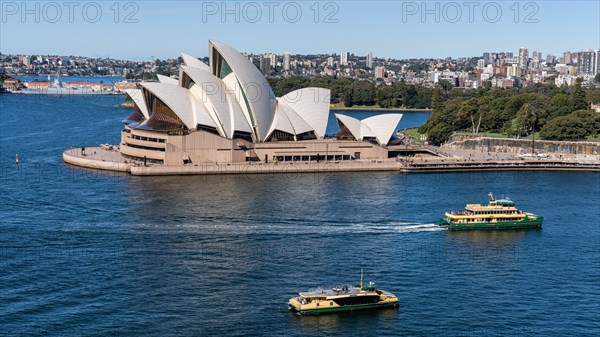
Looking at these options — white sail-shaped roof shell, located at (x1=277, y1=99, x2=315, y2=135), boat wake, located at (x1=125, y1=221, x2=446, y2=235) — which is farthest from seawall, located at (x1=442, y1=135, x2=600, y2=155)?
boat wake, located at (x1=125, y1=221, x2=446, y2=235)

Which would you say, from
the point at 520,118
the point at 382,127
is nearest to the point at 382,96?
the point at 520,118

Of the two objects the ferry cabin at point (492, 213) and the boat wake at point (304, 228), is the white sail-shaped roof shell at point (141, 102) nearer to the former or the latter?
the boat wake at point (304, 228)

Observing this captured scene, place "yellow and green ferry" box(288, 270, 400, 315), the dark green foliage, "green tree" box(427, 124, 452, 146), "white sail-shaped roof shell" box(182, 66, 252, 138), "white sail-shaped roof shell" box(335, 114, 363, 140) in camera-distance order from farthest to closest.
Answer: "green tree" box(427, 124, 452, 146)
the dark green foliage
"white sail-shaped roof shell" box(335, 114, 363, 140)
"white sail-shaped roof shell" box(182, 66, 252, 138)
"yellow and green ferry" box(288, 270, 400, 315)

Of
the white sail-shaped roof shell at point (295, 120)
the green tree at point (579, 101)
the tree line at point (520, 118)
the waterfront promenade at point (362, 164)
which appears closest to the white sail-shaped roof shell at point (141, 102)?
the waterfront promenade at point (362, 164)

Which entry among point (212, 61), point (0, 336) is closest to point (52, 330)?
point (0, 336)

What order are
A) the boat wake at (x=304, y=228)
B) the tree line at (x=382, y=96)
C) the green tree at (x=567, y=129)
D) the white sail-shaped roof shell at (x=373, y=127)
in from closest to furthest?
the boat wake at (x=304, y=228), the white sail-shaped roof shell at (x=373, y=127), the green tree at (x=567, y=129), the tree line at (x=382, y=96)

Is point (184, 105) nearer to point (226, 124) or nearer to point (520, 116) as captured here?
point (226, 124)

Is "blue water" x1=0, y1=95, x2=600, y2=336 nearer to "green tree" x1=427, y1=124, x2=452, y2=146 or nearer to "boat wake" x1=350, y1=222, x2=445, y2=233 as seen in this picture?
"boat wake" x1=350, y1=222, x2=445, y2=233
